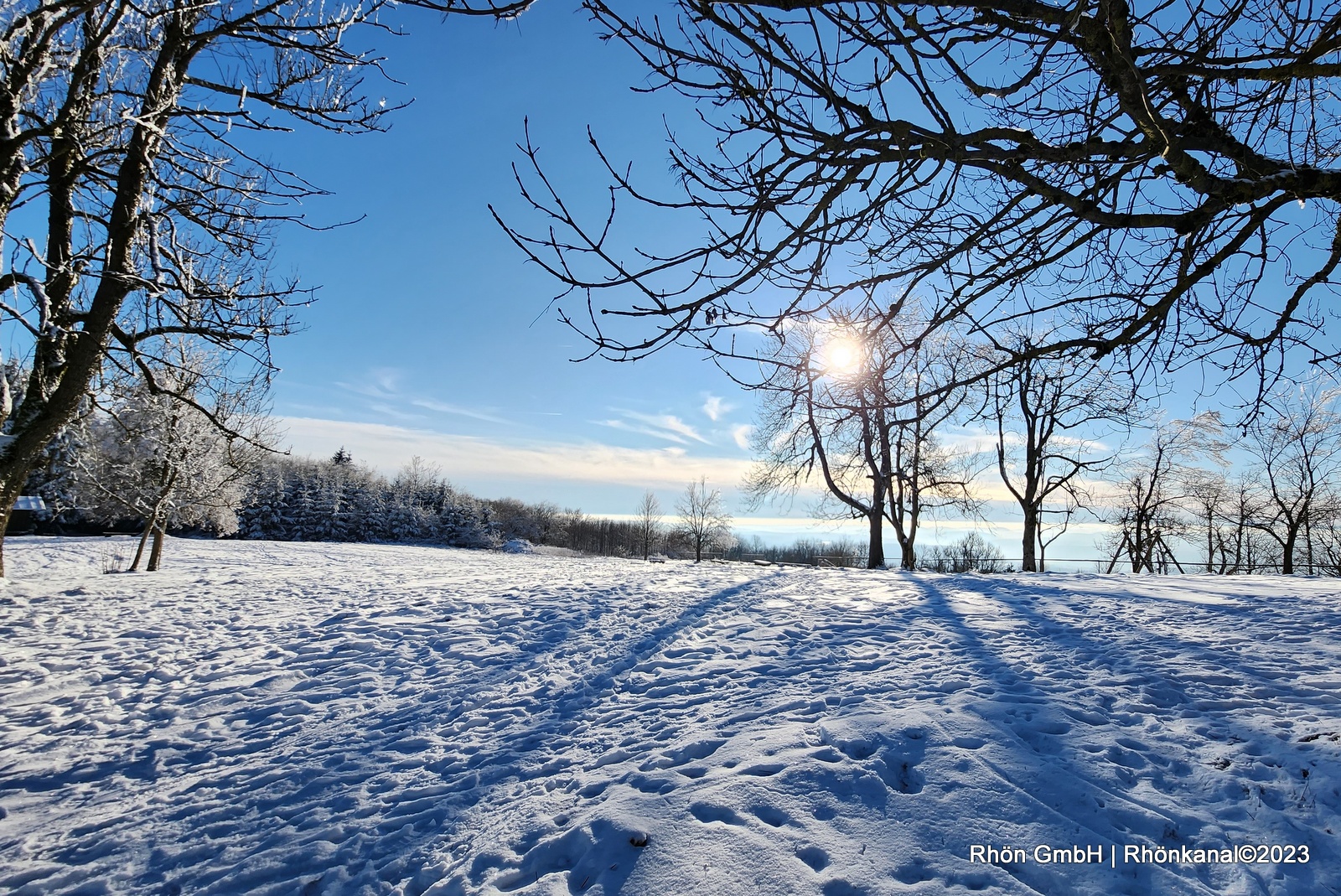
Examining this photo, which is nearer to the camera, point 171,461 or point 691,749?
point 691,749

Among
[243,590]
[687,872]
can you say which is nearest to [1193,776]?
[687,872]

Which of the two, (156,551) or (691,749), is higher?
(691,749)

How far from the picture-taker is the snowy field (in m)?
2.62

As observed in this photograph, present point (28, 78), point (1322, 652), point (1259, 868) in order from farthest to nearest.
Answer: point (1322, 652) → point (28, 78) → point (1259, 868)

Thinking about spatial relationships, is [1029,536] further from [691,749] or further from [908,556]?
[691,749]

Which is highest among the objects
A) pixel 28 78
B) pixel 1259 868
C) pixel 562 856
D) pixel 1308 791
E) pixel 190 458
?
pixel 28 78

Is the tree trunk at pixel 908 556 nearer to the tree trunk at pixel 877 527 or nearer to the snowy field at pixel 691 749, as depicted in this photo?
the tree trunk at pixel 877 527

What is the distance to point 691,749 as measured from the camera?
12.4ft

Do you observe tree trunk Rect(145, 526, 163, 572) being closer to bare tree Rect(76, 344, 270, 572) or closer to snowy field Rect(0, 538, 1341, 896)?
bare tree Rect(76, 344, 270, 572)

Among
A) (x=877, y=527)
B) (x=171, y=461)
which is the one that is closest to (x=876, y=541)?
(x=877, y=527)

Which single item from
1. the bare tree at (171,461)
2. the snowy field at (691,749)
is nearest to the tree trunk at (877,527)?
the snowy field at (691,749)

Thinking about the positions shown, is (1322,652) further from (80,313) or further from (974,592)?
(80,313)

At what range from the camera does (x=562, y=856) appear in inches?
110

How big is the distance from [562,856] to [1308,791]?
3.84 m
